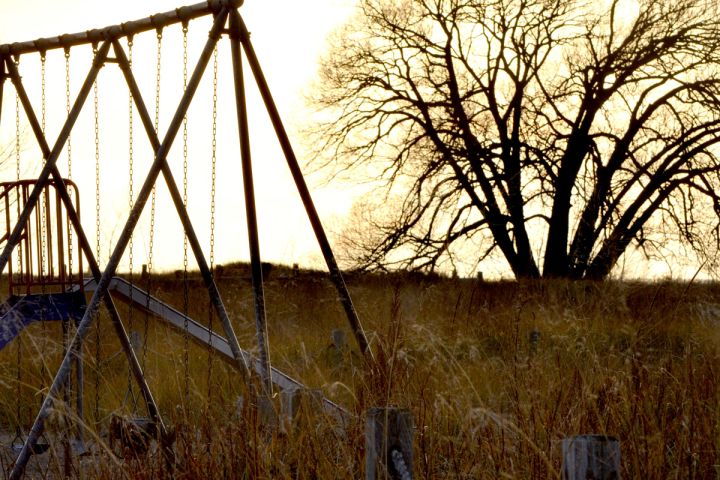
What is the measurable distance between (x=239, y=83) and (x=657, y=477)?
2.64 metres

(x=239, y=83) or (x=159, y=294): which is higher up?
(x=239, y=83)

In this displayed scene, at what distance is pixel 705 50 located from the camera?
14414mm

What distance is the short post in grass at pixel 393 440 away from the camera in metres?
2.19

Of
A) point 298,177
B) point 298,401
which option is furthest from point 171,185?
point 298,401

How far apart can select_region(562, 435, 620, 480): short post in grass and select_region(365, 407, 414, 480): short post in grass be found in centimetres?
43

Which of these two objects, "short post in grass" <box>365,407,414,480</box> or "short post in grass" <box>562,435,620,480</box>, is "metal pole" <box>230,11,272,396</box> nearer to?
"short post in grass" <box>365,407,414,480</box>

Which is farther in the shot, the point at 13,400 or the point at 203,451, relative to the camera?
the point at 13,400

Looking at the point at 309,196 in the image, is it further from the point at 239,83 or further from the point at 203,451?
the point at 203,451

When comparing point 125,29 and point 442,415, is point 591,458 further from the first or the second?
point 125,29

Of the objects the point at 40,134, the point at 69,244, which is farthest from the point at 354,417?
the point at 40,134

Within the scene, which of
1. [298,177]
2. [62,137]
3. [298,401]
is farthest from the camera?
[62,137]

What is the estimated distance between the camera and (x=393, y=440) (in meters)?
2.23

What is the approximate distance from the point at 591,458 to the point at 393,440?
54 centimetres

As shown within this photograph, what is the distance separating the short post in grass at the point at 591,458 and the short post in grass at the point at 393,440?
0.43 metres
